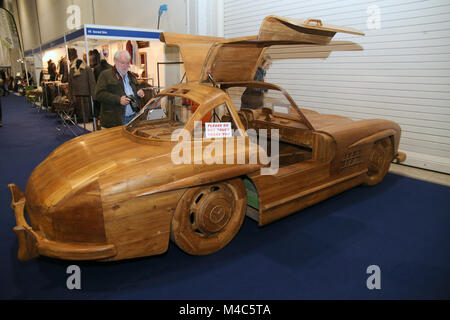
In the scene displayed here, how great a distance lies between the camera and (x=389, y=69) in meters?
5.20

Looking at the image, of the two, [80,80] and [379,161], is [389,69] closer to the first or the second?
[379,161]

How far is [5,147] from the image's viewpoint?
240 inches

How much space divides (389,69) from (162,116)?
4.17 meters

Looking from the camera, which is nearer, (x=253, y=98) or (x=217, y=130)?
(x=217, y=130)

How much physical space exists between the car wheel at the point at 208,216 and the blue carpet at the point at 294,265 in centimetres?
15

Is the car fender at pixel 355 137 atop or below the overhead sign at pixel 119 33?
below

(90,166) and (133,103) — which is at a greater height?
(133,103)

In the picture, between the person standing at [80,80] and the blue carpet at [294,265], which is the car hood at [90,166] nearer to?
the blue carpet at [294,265]

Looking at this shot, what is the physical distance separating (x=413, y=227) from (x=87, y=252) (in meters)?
3.11

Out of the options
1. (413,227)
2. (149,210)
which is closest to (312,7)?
(413,227)

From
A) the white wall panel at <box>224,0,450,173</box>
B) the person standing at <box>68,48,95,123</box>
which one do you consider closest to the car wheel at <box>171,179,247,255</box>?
the white wall panel at <box>224,0,450,173</box>

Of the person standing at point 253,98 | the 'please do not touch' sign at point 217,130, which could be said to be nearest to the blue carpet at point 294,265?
the 'please do not touch' sign at point 217,130

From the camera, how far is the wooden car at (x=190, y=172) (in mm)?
2041

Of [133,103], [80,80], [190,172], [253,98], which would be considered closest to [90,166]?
[190,172]
